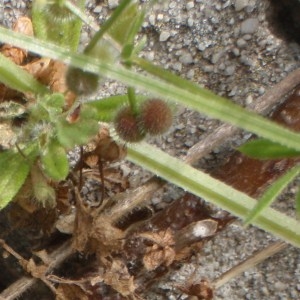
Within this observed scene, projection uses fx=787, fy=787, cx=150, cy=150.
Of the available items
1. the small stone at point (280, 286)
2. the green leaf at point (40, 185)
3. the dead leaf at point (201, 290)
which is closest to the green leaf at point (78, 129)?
the green leaf at point (40, 185)

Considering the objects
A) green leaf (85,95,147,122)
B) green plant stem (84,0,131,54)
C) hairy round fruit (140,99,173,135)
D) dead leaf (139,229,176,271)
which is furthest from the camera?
dead leaf (139,229,176,271)

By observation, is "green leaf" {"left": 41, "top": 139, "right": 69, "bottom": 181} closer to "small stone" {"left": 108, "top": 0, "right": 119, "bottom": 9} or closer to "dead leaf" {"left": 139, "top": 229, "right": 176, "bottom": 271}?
"dead leaf" {"left": 139, "top": 229, "right": 176, "bottom": 271}

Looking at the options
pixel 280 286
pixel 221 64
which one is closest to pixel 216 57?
pixel 221 64

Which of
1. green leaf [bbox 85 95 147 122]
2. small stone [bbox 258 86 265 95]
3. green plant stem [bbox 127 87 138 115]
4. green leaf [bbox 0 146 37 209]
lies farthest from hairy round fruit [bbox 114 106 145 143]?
small stone [bbox 258 86 265 95]

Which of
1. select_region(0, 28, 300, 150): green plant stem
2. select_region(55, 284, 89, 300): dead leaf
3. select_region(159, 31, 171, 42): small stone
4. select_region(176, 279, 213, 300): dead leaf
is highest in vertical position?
select_region(159, 31, 171, 42): small stone

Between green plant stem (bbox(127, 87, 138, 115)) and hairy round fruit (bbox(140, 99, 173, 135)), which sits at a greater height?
green plant stem (bbox(127, 87, 138, 115))

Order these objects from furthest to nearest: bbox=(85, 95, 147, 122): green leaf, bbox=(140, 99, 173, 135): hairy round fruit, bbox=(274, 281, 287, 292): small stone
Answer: bbox=(274, 281, 287, 292): small stone → bbox=(85, 95, 147, 122): green leaf → bbox=(140, 99, 173, 135): hairy round fruit
